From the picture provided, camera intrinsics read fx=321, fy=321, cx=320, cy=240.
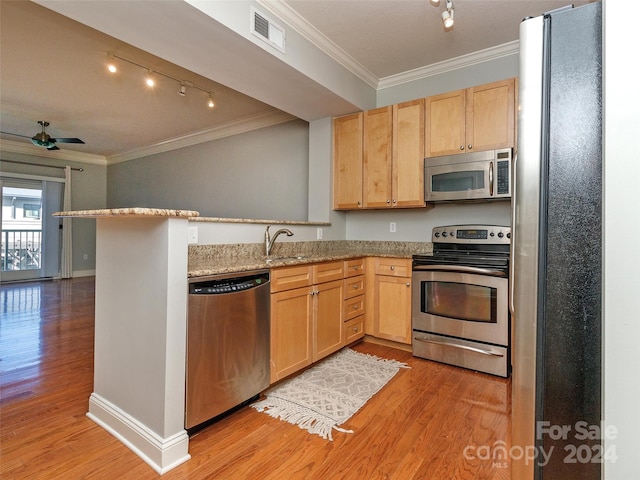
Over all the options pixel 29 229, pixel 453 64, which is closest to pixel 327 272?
pixel 453 64

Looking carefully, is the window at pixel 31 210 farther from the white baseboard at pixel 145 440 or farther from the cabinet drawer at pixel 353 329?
the cabinet drawer at pixel 353 329

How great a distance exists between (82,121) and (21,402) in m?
4.72

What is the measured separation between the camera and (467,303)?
2.66m

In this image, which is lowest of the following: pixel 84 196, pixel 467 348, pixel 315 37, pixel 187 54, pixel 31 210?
pixel 467 348

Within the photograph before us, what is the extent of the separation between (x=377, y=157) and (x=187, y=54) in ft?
6.35

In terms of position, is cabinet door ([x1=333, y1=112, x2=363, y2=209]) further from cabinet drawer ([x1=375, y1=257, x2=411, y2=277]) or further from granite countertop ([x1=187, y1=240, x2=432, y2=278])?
cabinet drawer ([x1=375, y1=257, x2=411, y2=277])

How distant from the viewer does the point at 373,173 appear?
11.1ft

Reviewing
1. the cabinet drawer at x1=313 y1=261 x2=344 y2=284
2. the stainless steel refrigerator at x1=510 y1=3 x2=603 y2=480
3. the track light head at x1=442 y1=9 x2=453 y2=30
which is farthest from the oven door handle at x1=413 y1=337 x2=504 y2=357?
the track light head at x1=442 y1=9 x2=453 y2=30

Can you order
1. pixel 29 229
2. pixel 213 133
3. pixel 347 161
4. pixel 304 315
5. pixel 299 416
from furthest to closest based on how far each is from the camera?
pixel 29 229 → pixel 213 133 → pixel 347 161 → pixel 304 315 → pixel 299 416

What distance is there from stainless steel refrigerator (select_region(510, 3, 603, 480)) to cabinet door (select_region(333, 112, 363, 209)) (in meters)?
2.58

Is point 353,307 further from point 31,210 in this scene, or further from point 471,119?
point 31,210

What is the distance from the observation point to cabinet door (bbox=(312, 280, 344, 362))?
2565mm

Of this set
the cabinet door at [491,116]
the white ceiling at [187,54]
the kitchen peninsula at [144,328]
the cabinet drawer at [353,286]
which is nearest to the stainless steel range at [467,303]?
the cabinet drawer at [353,286]

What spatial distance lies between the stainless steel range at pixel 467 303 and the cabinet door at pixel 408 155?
57 cm
